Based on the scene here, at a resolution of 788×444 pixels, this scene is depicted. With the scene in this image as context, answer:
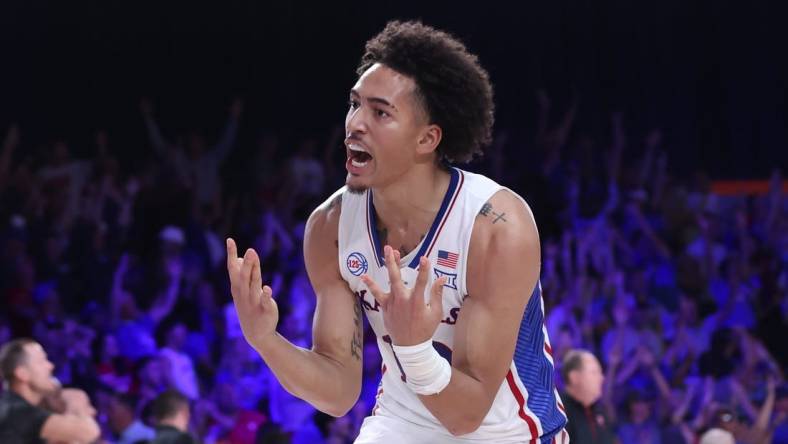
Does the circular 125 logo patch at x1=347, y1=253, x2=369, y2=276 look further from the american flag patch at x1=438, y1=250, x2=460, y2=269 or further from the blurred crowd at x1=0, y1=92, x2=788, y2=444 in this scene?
the blurred crowd at x1=0, y1=92, x2=788, y2=444

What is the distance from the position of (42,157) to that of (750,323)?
588 cm

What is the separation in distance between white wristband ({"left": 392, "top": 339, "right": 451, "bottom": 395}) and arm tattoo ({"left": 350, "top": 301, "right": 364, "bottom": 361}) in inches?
20.5

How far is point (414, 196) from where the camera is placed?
10.9ft

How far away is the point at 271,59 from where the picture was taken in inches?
435

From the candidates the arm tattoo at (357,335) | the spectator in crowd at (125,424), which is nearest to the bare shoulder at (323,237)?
the arm tattoo at (357,335)

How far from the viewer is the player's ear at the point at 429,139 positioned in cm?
329

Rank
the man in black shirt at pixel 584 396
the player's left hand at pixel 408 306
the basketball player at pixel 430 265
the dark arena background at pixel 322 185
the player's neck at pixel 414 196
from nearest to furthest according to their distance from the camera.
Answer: the player's left hand at pixel 408 306, the basketball player at pixel 430 265, the player's neck at pixel 414 196, the man in black shirt at pixel 584 396, the dark arena background at pixel 322 185

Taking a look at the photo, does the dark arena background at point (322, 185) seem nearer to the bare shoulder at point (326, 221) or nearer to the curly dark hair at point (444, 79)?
the bare shoulder at point (326, 221)

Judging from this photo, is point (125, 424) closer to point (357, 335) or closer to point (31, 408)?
point (31, 408)

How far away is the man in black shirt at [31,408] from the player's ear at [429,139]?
2505 mm

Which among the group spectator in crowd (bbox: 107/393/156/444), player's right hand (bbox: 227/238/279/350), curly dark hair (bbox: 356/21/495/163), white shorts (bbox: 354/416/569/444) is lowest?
spectator in crowd (bbox: 107/393/156/444)

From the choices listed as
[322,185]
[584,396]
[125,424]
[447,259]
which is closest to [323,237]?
[447,259]

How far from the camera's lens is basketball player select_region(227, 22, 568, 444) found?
309cm

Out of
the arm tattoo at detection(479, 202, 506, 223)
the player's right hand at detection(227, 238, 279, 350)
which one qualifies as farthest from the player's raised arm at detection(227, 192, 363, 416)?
the arm tattoo at detection(479, 202, 506, 223)
